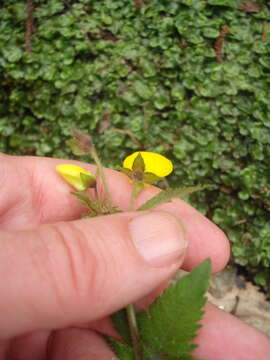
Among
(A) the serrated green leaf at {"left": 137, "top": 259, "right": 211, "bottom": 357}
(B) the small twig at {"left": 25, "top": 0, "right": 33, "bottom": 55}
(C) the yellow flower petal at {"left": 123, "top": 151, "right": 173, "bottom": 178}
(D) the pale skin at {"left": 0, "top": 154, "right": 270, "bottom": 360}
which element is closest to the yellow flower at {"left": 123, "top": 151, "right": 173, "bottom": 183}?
(C) the yellow flower petal at {"left": 123, "top": 151, "right": 173, "bottom": 178}

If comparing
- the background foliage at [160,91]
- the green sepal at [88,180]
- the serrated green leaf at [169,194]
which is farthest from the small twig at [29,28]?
the serrated green leaf at [169,194]

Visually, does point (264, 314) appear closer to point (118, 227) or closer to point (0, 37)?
point (118, 227)

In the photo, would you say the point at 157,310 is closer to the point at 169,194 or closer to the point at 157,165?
the point at 169,194

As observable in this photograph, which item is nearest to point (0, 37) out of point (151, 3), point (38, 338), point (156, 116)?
point (151, 3)

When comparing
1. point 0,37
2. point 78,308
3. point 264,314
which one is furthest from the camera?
point 0,37

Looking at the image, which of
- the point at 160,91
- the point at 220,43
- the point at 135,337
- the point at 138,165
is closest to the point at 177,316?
the point at 135,337

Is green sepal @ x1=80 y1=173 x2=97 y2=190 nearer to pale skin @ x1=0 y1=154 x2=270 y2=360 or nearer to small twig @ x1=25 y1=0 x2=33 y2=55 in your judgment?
pale skin @ x1=0 y1=154 x2=270 y2=360

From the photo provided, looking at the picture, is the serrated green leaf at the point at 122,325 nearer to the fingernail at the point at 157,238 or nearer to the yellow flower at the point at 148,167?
the fingernail at the point at 157,238
